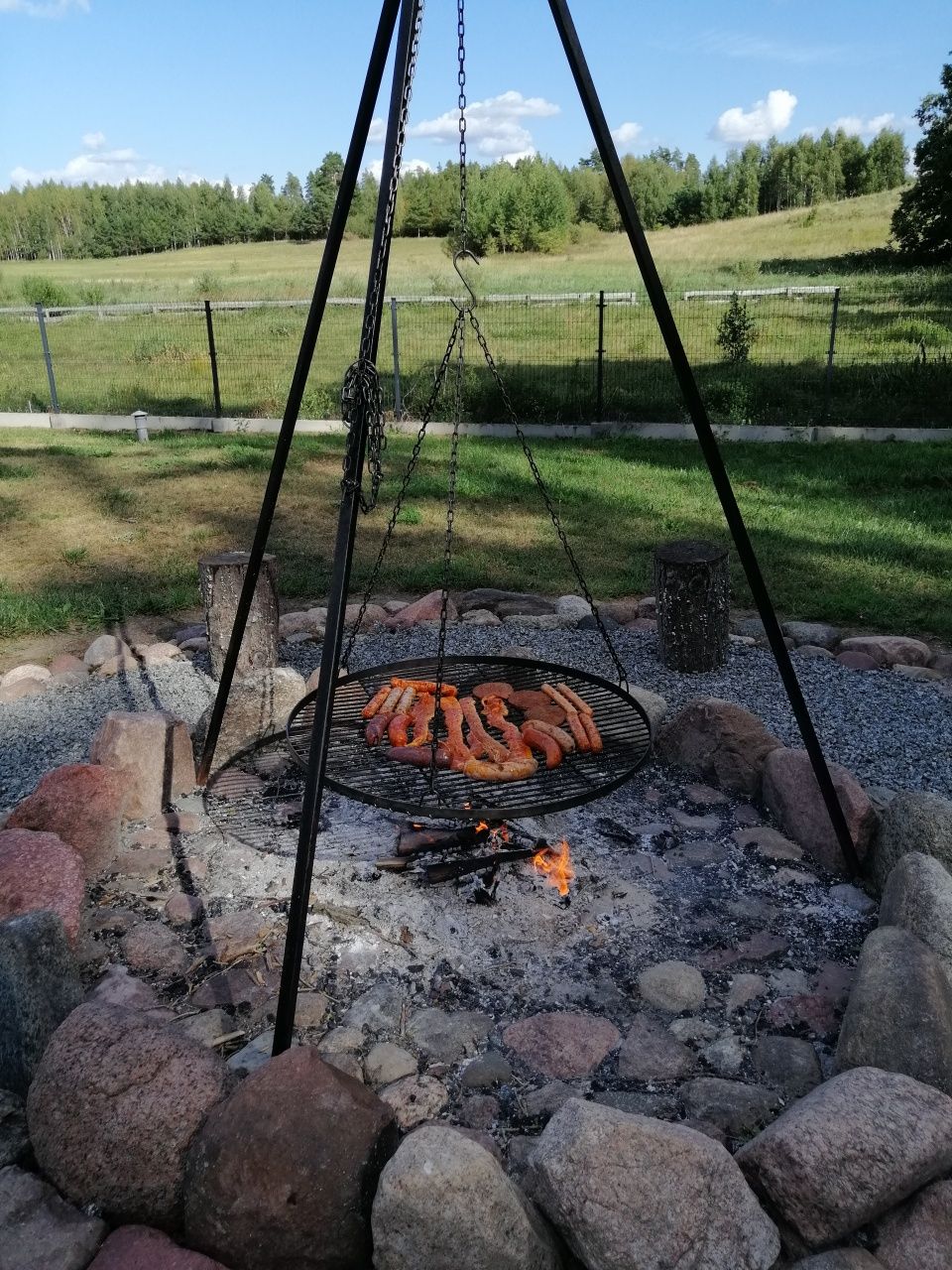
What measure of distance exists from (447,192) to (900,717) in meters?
54.9

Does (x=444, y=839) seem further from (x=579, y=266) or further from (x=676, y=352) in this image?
(x=579, y=266)

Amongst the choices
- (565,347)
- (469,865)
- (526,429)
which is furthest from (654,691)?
(565,347)

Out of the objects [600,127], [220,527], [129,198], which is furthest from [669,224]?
[600,127]

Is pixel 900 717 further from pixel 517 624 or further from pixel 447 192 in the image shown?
pixel 447 192

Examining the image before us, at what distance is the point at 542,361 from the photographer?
663 inches

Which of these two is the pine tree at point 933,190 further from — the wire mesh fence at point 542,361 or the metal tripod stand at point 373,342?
the metal tripod stand at point 373,342

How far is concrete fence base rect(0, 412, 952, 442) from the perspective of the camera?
11523 millimetres

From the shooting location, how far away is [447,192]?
53812mm

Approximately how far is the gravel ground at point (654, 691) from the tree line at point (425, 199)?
165ft

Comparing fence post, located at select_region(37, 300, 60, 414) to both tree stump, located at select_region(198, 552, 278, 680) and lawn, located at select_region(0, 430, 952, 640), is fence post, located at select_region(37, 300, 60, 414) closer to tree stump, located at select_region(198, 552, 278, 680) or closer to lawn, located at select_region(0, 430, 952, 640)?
lawn, located at select_region(0, 430, 952, 640)

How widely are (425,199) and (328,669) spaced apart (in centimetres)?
5880

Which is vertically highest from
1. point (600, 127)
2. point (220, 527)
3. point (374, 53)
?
point (374, 53)

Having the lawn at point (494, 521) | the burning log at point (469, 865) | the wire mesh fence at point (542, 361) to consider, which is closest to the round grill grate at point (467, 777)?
the burning log at point (469, 865)

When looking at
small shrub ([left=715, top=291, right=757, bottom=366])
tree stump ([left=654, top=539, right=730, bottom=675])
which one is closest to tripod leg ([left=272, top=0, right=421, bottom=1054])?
tree stump ([left=654, top=539, right=730, bottom=675])
